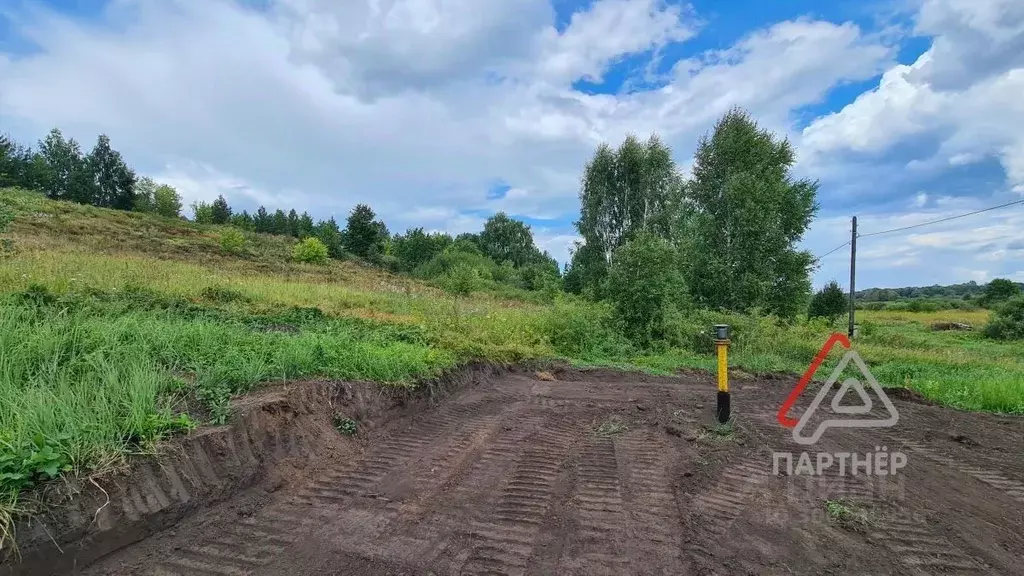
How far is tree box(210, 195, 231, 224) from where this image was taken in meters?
58.3

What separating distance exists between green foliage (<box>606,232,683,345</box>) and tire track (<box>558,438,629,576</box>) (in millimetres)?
8932

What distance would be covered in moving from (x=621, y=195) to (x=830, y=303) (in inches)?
509

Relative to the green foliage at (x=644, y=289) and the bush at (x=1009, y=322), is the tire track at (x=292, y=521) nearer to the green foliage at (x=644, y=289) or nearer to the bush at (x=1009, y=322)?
the green foliage at (x=644, y=289)

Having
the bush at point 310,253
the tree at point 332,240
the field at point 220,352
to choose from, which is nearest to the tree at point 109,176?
the tree at point 332,240

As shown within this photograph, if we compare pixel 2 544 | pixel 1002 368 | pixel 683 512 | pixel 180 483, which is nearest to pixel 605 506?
pixel 683 512

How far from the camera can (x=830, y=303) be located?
25.8 metres

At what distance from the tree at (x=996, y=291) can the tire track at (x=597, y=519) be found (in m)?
48.2

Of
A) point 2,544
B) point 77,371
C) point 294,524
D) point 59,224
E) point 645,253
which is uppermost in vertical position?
point 59,224

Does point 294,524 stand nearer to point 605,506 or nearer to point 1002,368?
point 605,506

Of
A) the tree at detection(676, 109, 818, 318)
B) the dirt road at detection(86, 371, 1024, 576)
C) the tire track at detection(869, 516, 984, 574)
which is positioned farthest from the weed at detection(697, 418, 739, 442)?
the tree at detection(676, 109, 818, 318)

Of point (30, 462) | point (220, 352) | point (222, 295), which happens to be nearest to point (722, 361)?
point (220, 352)

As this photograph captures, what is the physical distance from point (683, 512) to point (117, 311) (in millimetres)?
7151

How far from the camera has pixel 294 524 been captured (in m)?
2.94

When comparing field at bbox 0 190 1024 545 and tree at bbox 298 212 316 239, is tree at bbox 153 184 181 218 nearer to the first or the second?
tree at bbox 298 212 316 239
